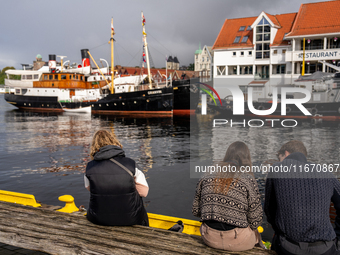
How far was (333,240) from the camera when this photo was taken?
3223 mm

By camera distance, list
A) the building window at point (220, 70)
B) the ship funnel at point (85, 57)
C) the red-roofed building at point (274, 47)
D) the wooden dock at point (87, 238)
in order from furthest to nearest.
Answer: the ship funnel at point (85, 57) < the building window at point (220, 70) < the red-roofed building at point (274, 47) < the wooden dock at point (87, 238)

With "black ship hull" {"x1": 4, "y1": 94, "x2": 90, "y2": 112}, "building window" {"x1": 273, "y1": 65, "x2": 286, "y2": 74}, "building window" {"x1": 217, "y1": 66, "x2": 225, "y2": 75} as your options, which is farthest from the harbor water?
"building window" {"x1": 217, "y1": 66, "x2": 225, "y2": 75}

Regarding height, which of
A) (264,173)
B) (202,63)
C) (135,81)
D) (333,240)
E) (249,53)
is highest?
(202,63)

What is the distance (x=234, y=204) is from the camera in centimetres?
327

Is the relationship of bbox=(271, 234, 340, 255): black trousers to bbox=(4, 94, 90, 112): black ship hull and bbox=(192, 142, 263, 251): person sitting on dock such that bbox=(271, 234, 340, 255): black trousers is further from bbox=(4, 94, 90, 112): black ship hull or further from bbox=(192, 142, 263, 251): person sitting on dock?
bbox=(4, 94, 90, 112): black ship hull

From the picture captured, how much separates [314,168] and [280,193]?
1.33 ft

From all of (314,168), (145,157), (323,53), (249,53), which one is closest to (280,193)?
(314,168)

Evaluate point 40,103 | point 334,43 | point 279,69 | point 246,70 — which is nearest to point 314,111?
point 279,69

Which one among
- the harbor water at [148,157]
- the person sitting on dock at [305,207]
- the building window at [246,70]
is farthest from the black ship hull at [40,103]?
the person sitting on dock at [305,207]

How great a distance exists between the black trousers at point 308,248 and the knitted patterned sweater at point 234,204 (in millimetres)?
343

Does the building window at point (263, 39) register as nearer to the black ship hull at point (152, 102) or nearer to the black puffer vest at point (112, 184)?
the black ship hull at point (152, 102)

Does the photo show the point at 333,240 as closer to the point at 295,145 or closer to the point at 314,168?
the point at 314,168

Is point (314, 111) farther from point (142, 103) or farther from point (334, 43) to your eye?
point (142, 103)

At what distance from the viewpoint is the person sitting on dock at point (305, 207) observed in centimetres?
306
